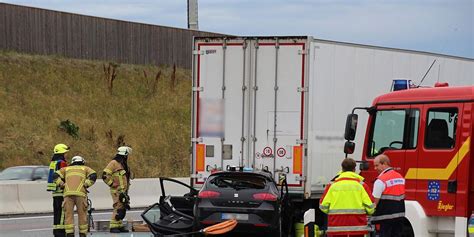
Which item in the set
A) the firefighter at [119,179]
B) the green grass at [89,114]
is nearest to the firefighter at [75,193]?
the firefighter at [119,179]

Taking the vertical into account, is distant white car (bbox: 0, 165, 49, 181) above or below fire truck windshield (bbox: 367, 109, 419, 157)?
below

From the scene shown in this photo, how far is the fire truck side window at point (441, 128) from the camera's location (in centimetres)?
1252

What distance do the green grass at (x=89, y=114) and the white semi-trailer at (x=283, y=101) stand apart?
21.5 meters

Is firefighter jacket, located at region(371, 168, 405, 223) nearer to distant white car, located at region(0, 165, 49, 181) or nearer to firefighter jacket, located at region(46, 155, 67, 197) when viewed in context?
firefighter jacket, located at region(46, 155, 67, 197)

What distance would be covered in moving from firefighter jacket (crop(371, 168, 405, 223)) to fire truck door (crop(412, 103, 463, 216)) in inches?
27.7

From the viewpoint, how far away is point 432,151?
1259 cm

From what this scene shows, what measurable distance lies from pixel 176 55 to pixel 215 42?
34323mm

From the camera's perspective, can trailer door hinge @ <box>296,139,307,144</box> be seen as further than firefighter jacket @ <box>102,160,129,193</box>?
No

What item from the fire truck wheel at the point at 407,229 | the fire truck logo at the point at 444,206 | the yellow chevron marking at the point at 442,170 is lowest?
the fire truck wheel at the point at 407,229

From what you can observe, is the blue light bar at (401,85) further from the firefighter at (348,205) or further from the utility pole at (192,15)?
the utility pole at (192,15)

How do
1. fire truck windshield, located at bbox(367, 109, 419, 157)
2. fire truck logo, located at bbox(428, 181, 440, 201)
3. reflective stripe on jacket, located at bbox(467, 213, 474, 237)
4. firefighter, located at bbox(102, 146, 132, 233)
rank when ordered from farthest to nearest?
firefighter, located at bbox(102, 146, 132, 233)
fire truck windshield, located at bbox(367, 109, 419, 157)
fire truck logo, located at bbox(428, 181, 440, 201)
reflective stripe on jacket, located at bbox(467, 213, 474, 237)

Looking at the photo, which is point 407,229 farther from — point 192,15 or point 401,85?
point 192,15

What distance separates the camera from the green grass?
1507 inches

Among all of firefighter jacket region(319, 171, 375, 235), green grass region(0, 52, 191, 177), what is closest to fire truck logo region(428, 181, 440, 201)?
firefighter jacket region(319, 171, 375, 235)
